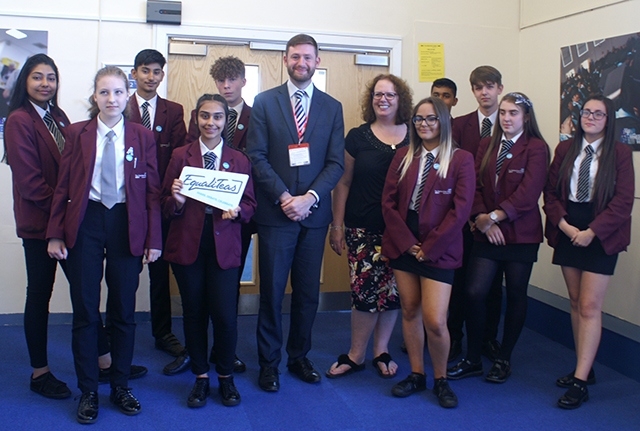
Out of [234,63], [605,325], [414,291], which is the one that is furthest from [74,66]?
[605,325]

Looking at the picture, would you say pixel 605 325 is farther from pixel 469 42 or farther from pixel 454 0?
pixel 454 0

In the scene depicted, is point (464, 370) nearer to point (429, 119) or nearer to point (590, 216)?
point (590, 216)

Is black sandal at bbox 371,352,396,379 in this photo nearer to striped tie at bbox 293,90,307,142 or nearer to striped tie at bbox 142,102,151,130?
striped tie at bbox 293,90,307,142

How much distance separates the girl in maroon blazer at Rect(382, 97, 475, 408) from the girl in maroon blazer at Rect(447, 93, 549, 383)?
39cm

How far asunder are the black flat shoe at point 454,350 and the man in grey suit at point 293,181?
954mm

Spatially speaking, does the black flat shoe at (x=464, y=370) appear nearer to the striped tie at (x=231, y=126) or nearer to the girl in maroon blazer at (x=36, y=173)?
the striped tie at (x=231, y=126)

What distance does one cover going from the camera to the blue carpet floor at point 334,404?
268 cm

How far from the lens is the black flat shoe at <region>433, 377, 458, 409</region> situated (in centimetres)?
288

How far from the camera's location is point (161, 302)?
12.0ft

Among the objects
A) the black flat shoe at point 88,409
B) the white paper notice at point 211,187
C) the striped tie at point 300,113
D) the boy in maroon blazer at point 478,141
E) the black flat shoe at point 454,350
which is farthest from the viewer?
the black flat shoe at point 454,350

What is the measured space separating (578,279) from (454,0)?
2.70 meters

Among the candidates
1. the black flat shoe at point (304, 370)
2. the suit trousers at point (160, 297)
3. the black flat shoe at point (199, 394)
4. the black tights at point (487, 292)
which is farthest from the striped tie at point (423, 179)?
the suit trousers at point (160, 297)

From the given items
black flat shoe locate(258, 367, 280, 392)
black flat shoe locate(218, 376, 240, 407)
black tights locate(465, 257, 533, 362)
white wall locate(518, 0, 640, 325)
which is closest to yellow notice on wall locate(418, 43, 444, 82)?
white wall locate(518, 0, 640, 325)

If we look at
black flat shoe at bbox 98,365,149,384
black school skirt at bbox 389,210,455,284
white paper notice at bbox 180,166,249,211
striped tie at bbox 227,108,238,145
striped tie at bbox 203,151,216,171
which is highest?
striped tie at bbox 227,108,238,145
